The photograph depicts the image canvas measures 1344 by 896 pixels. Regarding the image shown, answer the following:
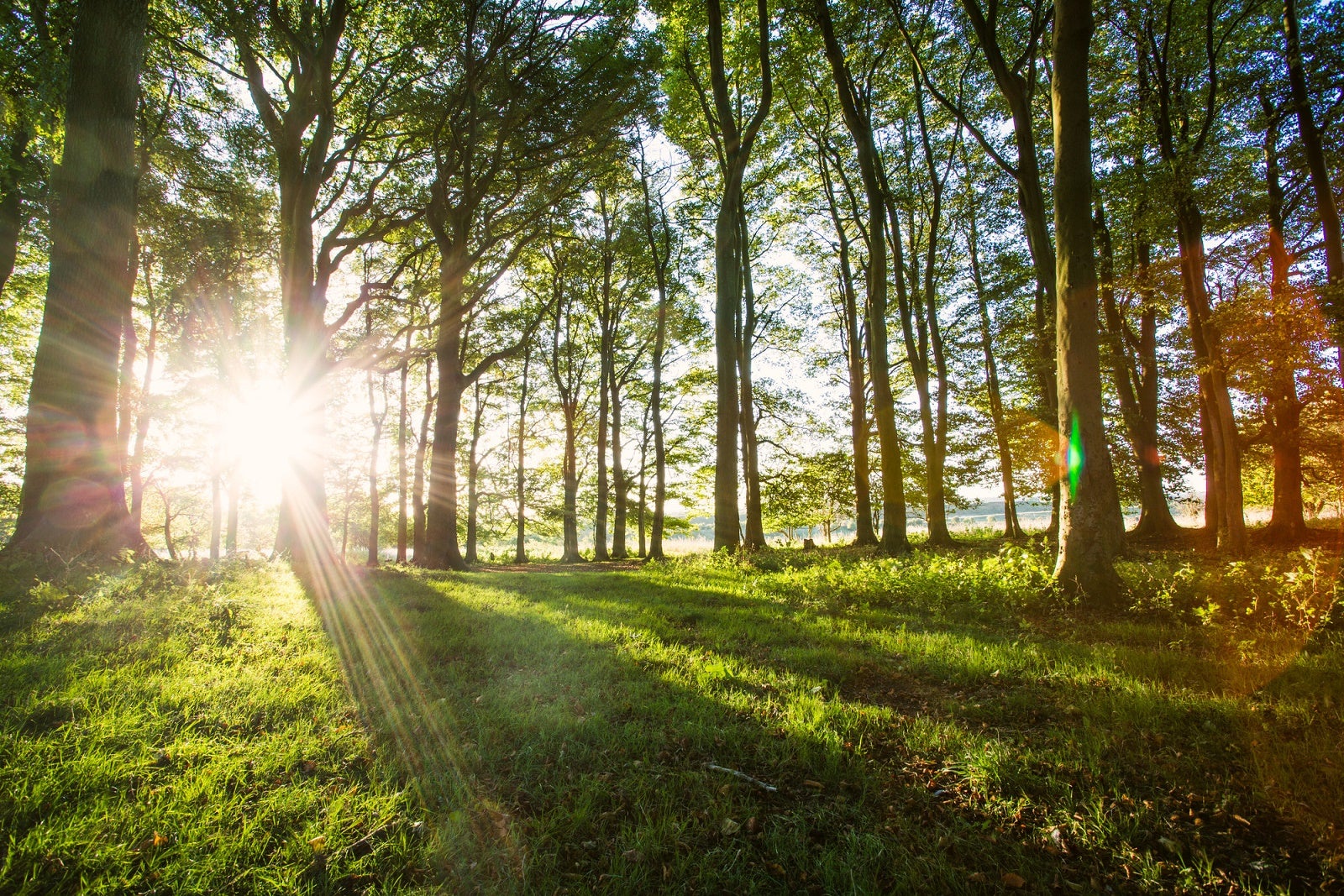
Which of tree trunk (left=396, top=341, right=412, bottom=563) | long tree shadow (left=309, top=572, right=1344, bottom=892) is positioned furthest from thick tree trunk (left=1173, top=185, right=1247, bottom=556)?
tree trunk (left=396, top=341, right=412, bottom=563)

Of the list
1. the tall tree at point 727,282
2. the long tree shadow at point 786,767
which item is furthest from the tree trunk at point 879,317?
the long tree shadow at point 786,767

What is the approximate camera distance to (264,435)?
1376 centimetres

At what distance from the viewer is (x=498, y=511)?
29797 millimetres

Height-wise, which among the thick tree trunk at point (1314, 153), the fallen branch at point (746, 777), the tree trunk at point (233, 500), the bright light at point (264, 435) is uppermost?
the thick tree trunk at point (1314, 153)

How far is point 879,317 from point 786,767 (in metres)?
11.3

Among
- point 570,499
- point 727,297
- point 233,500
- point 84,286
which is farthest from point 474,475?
point 84,286

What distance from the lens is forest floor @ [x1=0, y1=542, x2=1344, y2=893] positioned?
6.85 ft

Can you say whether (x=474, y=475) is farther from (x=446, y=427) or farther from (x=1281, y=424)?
(x=1281, y=424)

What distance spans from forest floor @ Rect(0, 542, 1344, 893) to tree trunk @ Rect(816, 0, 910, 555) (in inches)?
237

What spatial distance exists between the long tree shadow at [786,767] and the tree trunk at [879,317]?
684cm

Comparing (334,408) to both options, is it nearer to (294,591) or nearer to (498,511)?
(498,511)

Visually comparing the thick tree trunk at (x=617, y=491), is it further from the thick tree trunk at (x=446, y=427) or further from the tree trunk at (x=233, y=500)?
the tree trunk at (x=233, y=500)

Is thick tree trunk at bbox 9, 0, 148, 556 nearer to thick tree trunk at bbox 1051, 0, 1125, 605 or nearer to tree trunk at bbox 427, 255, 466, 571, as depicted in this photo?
tree trunk at bbox 427, 255, 466, 571

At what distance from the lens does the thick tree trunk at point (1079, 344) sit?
6.13 metres
